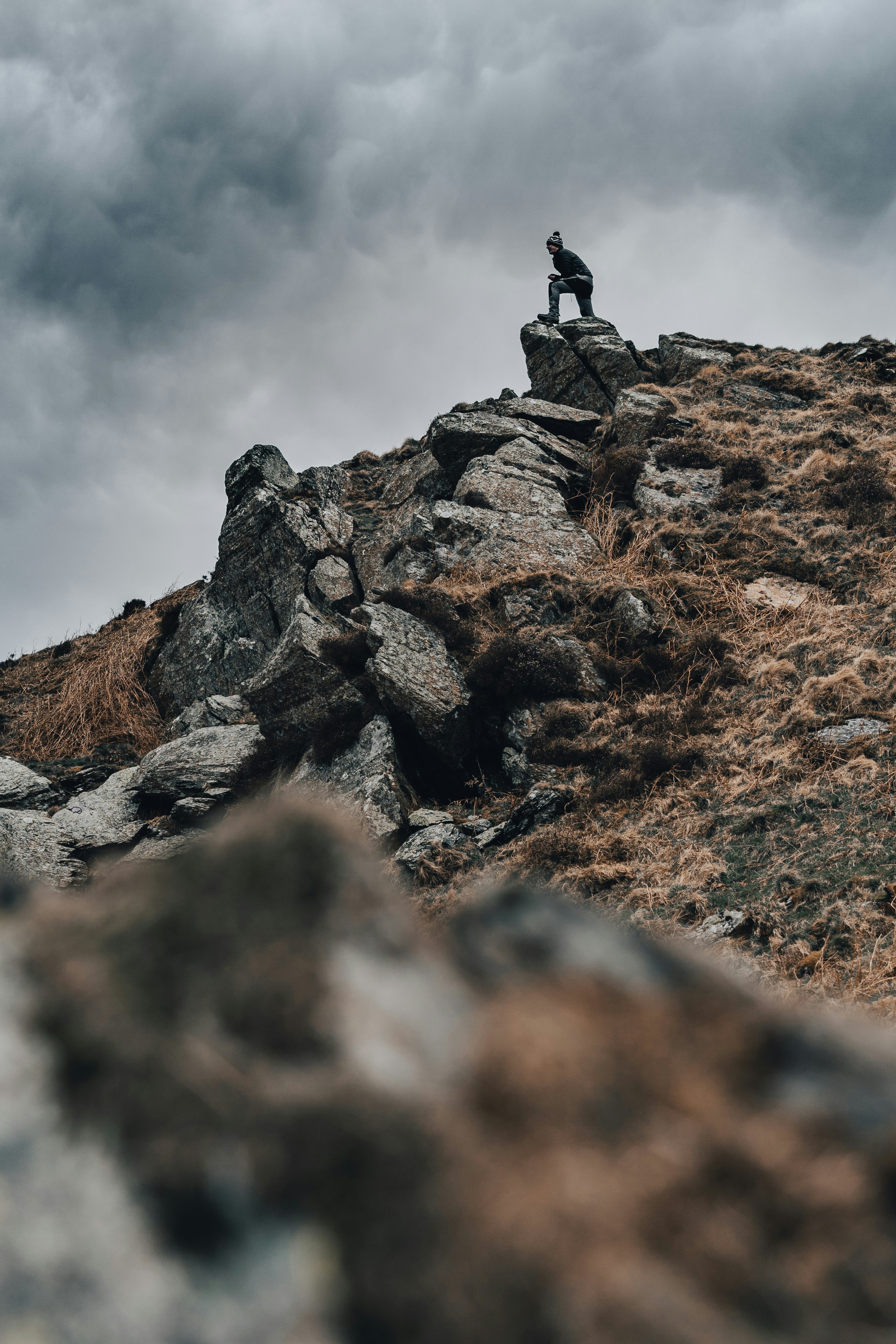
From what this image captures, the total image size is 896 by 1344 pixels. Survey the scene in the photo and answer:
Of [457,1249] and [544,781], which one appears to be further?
[544,781]

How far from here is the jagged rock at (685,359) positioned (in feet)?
80.4

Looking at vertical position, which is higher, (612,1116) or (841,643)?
(841,643)

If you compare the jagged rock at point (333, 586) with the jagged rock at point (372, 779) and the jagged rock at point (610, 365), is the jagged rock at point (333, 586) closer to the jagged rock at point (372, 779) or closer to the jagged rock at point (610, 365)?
the jagged rock at point (372, 779)

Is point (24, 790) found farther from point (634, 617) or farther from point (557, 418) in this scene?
point (557, 418)

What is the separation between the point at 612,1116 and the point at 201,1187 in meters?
1.09

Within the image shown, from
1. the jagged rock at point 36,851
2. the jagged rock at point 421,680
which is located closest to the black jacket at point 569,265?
the jagged rock at point 421,680

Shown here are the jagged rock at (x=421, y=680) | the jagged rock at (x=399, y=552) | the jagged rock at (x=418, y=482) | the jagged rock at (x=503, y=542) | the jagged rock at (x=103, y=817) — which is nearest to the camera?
the jagged rock at (x=421, y=680)

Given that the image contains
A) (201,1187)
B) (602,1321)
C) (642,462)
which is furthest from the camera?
(642,462)

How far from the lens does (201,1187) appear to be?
184cm

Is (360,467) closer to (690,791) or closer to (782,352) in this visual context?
(782,352)

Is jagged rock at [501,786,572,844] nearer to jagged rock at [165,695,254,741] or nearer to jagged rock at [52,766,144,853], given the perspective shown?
jagged rock at [52,766,144,853]

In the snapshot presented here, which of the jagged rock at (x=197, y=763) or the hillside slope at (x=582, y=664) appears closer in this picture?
the hillside slope at (x=582, y=664)

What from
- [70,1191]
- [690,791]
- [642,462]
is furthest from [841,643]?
[70,1191]

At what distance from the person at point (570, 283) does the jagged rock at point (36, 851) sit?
78.1 feet
